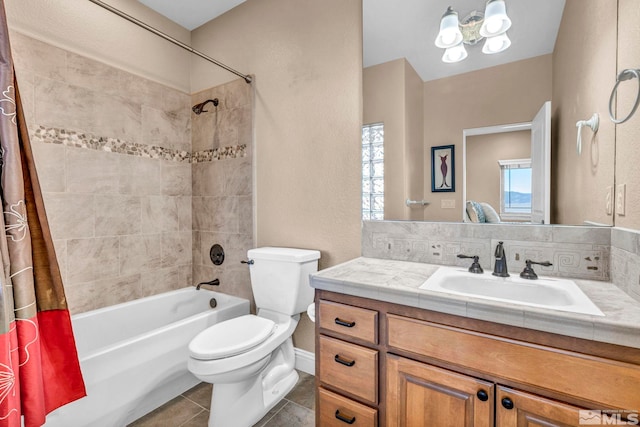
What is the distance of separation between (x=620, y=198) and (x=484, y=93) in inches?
28.3

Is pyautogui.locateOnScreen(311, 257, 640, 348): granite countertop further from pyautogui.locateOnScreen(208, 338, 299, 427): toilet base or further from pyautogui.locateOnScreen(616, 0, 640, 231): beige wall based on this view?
pyautogui.locateOnScreen(208, 338, 299, 427): toilet base

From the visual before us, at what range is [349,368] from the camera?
1202 millimetres

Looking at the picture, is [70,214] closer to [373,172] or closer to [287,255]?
[287,255]

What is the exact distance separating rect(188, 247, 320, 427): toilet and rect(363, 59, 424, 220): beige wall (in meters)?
0.64

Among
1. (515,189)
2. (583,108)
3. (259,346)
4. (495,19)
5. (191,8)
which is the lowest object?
(259,346)

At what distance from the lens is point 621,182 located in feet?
3.54

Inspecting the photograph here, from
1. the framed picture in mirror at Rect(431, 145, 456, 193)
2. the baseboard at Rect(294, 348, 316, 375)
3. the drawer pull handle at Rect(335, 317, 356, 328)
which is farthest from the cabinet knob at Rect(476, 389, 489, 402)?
the baseboard at Rect(294, 348, 316, 375)

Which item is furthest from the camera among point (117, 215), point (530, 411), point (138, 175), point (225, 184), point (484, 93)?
point (225, 184)

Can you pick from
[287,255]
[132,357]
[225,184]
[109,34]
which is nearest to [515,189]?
[287,255]

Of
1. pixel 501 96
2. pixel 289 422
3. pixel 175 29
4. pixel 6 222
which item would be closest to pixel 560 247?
pixel 501 96

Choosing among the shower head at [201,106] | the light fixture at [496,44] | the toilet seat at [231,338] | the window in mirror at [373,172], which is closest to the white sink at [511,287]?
the window in mirror at [373,172]

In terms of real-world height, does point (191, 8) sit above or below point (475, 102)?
above

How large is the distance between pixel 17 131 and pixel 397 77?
1749mm

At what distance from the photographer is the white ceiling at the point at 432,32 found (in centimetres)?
133
